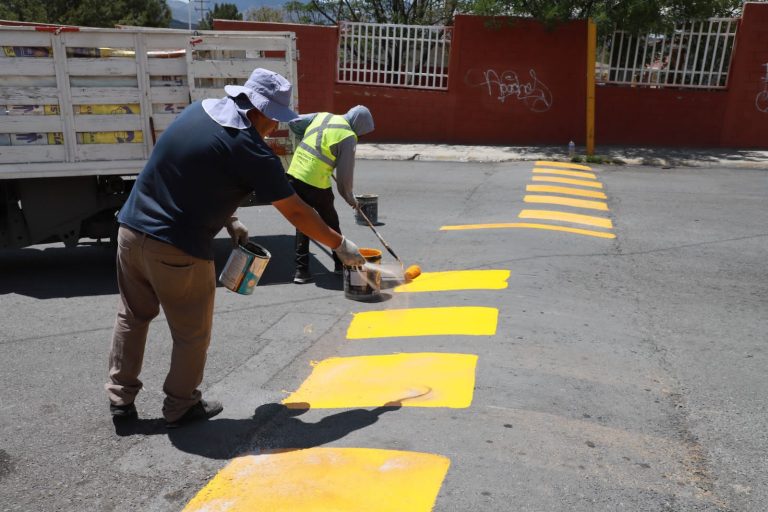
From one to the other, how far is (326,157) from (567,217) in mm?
3991

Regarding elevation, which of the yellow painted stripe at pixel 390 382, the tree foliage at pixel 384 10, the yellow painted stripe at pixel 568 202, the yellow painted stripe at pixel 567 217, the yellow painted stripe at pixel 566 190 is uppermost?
the tree foliage at pixel 384 10

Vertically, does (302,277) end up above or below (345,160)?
below

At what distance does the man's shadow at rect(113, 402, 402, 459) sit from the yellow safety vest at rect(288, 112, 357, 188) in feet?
9.96

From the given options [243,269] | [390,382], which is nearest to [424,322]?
[390,382]

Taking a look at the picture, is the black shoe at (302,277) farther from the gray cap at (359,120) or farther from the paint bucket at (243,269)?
the paint bucket at (243,269)

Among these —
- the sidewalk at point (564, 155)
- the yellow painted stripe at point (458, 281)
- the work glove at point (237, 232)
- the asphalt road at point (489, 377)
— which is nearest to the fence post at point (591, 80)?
the sidewalk at point (564, 155)

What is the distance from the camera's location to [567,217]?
31.2 feet

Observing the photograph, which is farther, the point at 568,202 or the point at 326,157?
the point at 568,202

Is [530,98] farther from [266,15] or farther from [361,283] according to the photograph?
[266,15]

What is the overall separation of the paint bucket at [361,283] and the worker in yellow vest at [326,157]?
10.7 inches

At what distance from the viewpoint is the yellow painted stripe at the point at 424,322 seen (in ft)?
18.7

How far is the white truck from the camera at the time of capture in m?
6.76

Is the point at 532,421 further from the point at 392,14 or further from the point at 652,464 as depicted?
the point at 392,14

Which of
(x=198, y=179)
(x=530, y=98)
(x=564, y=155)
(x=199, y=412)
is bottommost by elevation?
(x=564, y=155)
